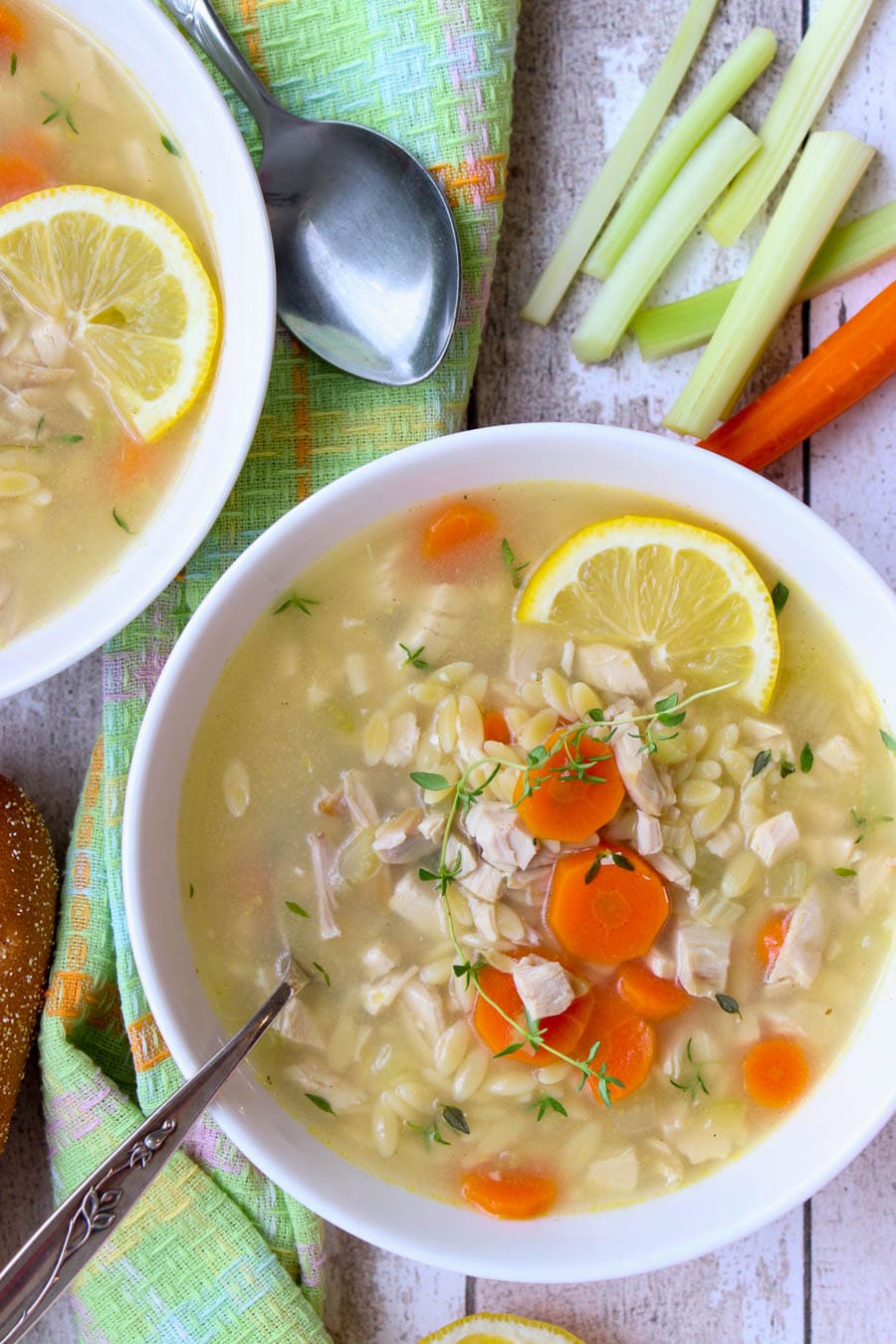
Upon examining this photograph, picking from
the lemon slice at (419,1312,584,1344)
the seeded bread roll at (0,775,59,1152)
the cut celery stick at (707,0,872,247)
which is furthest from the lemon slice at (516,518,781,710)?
the lemon slice at (419,1312,584,1344)

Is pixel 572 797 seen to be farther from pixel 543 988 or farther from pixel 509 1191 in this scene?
pixel 509 1191

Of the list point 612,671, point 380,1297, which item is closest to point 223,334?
point 612,671

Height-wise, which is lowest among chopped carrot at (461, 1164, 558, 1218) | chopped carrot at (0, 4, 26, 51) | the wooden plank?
the wooden plank

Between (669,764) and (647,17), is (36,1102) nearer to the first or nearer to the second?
(669,764)

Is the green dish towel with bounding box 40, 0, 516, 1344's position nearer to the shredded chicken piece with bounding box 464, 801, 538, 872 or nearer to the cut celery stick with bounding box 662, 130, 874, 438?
→ the cut celery stick with bounding box 662, 130, 874, 438

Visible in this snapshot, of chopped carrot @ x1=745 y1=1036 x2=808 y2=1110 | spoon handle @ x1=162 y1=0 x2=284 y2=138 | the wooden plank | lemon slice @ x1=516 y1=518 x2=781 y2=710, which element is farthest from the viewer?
the wooden plank

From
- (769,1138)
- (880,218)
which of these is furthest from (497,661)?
(880,218)
